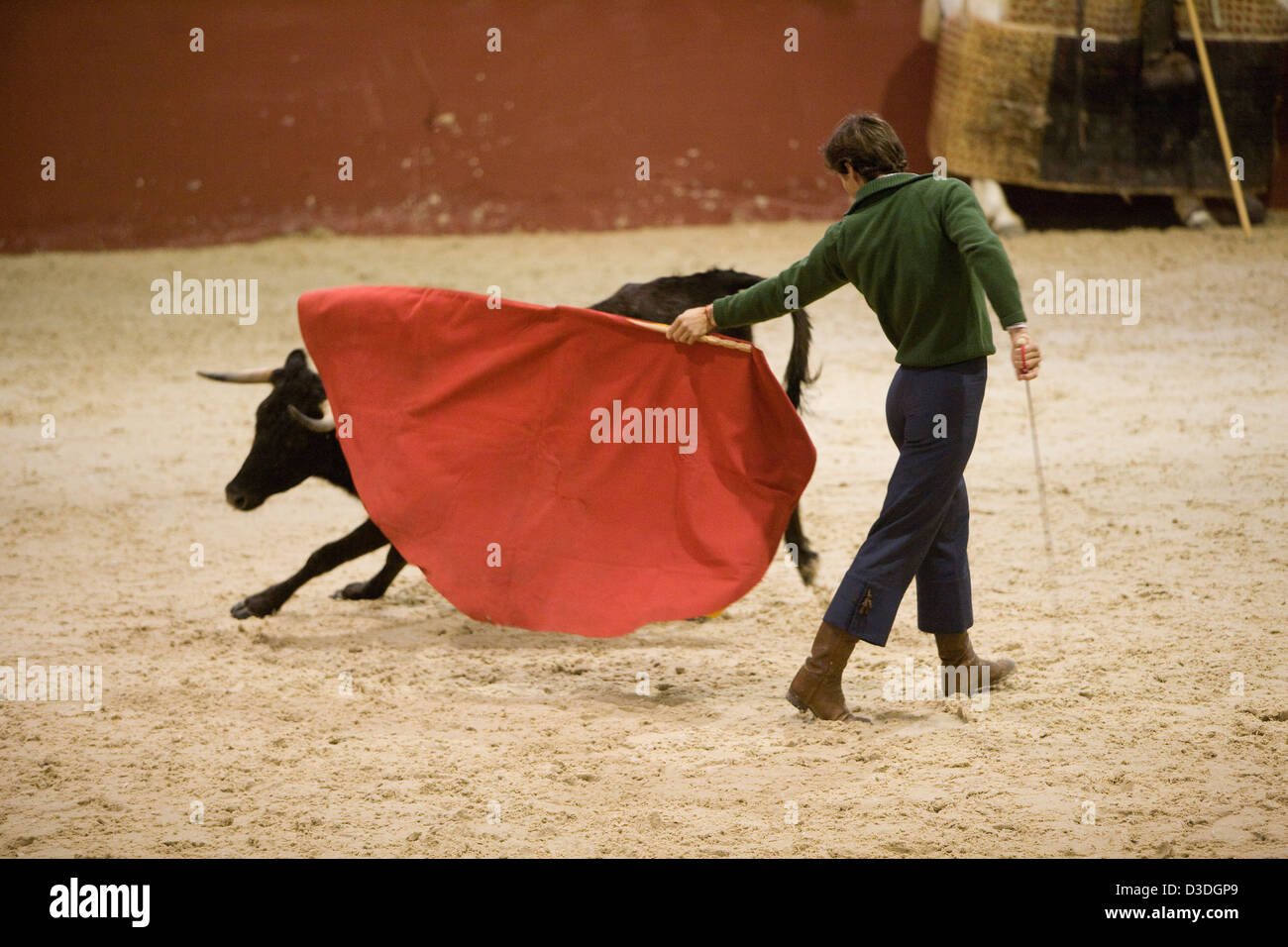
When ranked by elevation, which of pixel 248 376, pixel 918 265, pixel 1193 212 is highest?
pixel 1193 212

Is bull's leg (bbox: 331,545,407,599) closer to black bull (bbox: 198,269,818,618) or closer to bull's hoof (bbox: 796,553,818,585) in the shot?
black bull (bbox: 198,269,818,618)

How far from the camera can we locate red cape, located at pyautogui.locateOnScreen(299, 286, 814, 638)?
14.5 ft

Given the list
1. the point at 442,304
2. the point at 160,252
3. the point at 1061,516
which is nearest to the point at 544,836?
the point at 442,304

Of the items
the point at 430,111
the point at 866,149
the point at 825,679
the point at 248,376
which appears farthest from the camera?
the point at 430,111

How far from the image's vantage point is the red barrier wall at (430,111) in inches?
465

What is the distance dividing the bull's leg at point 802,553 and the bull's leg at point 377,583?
1.44 m

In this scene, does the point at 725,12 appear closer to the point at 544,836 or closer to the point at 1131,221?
the point at 1131,221

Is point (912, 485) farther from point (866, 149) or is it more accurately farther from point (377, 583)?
point (377, 583)

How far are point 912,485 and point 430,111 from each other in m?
9.32

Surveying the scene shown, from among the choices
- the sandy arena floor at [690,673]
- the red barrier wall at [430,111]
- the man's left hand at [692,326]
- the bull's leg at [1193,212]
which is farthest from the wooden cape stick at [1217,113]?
the man's left hand at [692,326]

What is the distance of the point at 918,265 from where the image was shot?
12.0 ft

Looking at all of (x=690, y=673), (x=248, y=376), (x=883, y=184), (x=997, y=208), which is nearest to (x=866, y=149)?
(x=883, y=184)

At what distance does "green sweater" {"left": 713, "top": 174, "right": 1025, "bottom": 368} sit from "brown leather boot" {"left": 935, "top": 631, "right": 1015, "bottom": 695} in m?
0.88

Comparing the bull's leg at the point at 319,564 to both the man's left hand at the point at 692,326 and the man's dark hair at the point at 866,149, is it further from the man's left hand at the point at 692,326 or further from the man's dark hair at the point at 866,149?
the man's dark hair at the point at 866,149
